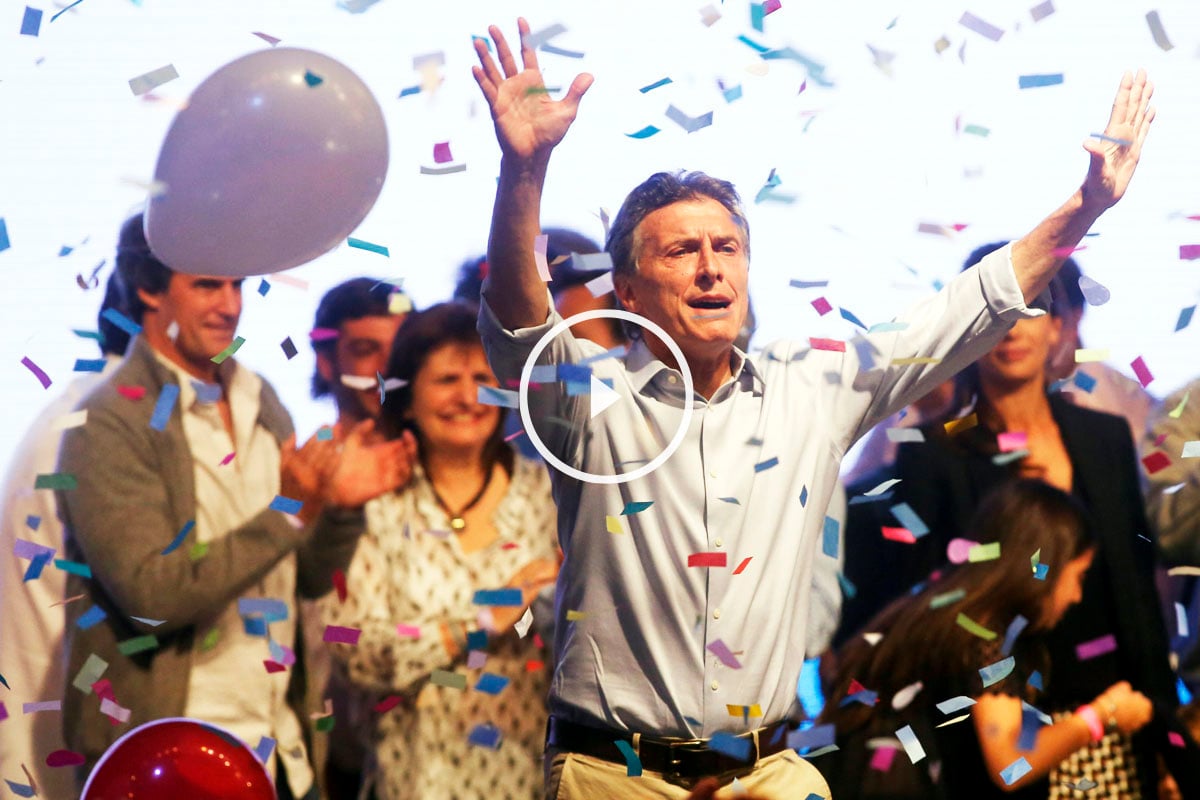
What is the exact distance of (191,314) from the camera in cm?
282

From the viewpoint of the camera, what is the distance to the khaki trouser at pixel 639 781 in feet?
6.93

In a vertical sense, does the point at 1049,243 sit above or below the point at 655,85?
below

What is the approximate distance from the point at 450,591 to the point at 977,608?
37.8 inches

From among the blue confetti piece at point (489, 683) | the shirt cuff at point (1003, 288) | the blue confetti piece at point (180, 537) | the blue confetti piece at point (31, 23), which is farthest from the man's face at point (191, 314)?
the shirt cuff at point (1003, 288)

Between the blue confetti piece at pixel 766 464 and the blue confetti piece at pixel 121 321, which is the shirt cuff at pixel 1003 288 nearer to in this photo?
the blue confetti piece at pixel 766 464

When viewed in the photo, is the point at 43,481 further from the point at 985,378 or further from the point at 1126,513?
the point at 1126,513

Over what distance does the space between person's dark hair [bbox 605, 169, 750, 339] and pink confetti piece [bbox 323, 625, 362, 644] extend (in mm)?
769

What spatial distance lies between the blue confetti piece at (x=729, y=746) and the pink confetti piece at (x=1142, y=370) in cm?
132

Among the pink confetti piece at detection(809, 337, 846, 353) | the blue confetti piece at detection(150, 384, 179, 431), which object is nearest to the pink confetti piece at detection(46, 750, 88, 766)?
the blue confetti piece at detection(150, 384, 179, 431)

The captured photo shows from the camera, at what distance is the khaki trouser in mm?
2111

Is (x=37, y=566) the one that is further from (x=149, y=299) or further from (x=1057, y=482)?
(x=1057, y=482)

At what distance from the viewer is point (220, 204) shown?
92.4 inches

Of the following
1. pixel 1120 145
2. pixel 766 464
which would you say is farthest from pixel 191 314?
pixel 1120 145

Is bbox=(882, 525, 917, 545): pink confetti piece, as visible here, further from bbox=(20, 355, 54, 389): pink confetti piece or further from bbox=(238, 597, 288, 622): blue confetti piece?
bbox=(20, 355, 54, 389): pink confetti piece
